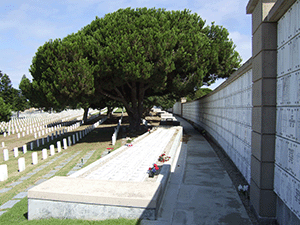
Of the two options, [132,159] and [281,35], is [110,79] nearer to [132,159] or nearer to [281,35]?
[132,159]

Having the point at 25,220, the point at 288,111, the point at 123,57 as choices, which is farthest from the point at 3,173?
the point at 288,111

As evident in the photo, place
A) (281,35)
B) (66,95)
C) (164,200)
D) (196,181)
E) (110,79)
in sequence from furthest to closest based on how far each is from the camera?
(110,79)
(66,95)
(196,181)
(164,200)
(281,35)

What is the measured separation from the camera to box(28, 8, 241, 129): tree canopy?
15969mm

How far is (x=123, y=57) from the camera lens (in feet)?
53.1

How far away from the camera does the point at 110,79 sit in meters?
18.1

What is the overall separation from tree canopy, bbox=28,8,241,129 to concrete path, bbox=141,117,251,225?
9476 mm

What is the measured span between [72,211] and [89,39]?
14925 mm

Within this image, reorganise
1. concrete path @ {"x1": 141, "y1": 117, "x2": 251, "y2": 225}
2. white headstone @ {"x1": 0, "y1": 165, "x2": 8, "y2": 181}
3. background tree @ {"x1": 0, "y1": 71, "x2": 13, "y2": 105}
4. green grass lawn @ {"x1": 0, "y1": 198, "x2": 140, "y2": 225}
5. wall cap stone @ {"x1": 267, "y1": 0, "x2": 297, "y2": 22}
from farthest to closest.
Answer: background tree @ {"x1": 0, "y1": 71, "x2": 13, "y2": 105}
white headstone @ {"x1": 0, "y1": 165, "x2": 8, "y2": 181}
concrete path @ {"x1": 141, "y1": 117, "x2": 251, "y2": 225}
green grass lawn @ {"x1": 0, "y1": 198, "x2": 140, "y2": 225}
wall cap stone @ {"x1": 267, "y1": 0, "x2": 297, "y2": 22}

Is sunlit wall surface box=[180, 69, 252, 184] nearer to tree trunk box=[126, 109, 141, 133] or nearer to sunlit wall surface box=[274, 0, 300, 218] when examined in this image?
sunlit wall surface box=[274, 0, 300, 218]

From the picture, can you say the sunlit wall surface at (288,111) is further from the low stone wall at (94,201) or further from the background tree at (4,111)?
the background tree at (4,111)

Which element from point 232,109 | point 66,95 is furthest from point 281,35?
point 66,95

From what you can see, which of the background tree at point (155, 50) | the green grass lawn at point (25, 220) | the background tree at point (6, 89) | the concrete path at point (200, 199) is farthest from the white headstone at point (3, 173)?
the background tree at point (6, 89)

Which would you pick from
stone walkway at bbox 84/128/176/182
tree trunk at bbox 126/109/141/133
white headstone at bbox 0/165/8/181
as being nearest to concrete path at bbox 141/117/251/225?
stone walkway at bbox 84/128/176/182

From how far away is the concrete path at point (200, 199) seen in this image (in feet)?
16.4
